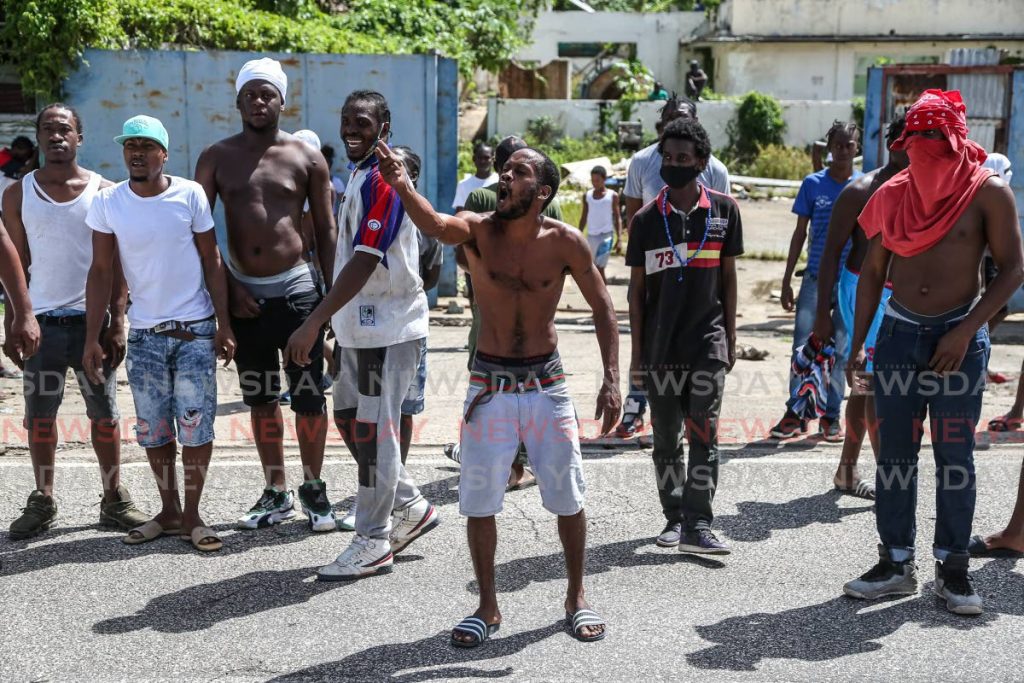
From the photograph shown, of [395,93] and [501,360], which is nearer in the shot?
[501,360]

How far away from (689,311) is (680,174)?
0.63 meters

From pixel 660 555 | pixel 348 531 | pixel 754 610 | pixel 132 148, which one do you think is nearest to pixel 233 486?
pixel 348 531

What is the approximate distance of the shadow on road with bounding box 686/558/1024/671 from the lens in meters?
4.34

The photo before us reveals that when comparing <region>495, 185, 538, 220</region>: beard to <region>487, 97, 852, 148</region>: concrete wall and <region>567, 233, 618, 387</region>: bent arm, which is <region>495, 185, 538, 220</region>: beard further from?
<region>487, 97, 852, 148</region>: concrete wall

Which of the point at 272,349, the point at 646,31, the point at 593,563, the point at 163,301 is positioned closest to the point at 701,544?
the point at 593,563

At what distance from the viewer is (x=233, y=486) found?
632cm

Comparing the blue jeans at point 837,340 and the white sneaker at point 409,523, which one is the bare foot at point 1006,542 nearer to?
the blue jeans at point 837,340

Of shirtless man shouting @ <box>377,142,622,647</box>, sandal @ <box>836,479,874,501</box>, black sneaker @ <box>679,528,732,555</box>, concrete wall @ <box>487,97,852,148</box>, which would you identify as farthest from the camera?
concrete wall @ <box>487,97,852,148</box>

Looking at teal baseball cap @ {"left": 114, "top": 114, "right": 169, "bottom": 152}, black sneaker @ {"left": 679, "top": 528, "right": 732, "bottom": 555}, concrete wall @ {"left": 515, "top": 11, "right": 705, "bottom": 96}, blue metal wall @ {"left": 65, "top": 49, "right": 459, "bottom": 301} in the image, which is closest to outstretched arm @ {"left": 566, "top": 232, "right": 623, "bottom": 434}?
black sneaker @ {"left": 679, "top": 528, "right": 732, "bottom": 555}

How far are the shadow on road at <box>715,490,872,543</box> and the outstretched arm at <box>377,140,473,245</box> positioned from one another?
228cm

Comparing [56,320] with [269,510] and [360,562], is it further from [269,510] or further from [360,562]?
[360,562]

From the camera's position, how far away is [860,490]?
6250mm

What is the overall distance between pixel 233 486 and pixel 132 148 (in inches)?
78.0

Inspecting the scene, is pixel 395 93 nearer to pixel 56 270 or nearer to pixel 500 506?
pixel 56 270
